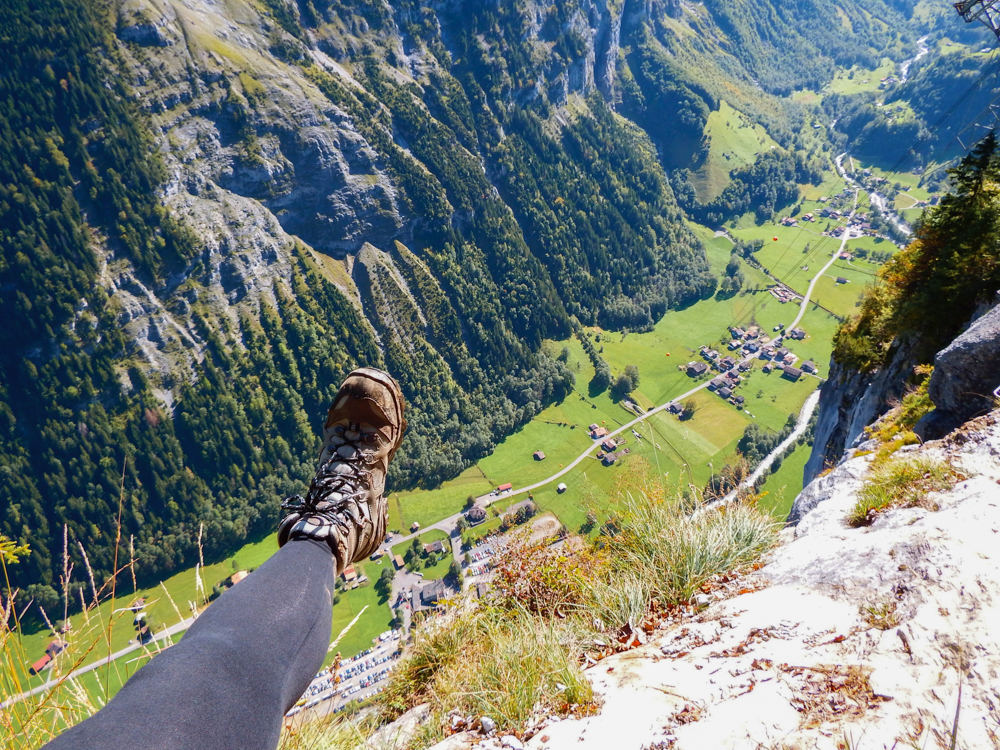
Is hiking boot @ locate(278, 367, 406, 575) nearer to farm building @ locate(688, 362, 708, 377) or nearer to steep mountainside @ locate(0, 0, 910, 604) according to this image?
steep mountainside @ locate(0, 0, 910, 604)

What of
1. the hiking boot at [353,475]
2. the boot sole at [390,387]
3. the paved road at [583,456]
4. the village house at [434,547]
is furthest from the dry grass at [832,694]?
the paved road at [583,456]

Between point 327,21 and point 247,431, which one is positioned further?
point 327,21

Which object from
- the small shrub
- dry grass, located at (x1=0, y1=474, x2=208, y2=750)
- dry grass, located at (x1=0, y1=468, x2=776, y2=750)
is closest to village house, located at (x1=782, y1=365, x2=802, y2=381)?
the small shrub

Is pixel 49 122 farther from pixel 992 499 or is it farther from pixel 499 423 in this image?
pixel 992 499

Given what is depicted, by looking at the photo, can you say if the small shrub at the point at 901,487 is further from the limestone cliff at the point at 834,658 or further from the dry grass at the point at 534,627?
the dry grass at the point at 534,627

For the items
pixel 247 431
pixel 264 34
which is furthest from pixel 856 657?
pixel 264 34

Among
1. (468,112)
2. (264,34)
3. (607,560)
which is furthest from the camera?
(468,112)

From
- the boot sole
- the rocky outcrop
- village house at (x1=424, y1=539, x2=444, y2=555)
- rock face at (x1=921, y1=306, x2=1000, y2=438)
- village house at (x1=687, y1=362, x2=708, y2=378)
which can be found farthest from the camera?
village house at (x1=687, y1=362, x2=708, y2=378)
